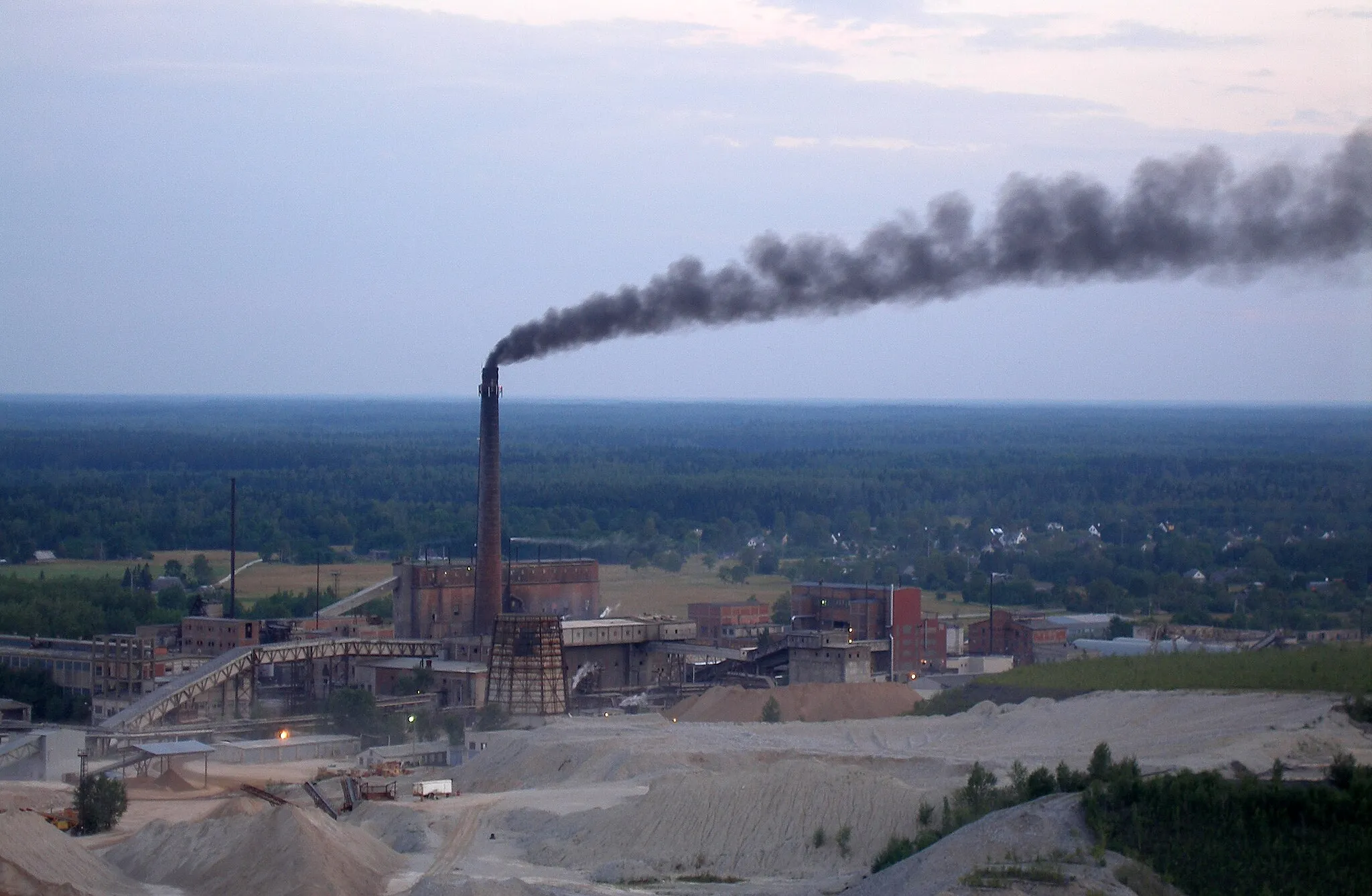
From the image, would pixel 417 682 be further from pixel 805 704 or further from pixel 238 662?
pixel 805 704

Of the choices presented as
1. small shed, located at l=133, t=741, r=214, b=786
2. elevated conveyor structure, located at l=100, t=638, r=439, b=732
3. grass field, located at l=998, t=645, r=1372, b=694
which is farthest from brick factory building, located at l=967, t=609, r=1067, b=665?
small shed, located at l=133, t=741, r=214, b=786

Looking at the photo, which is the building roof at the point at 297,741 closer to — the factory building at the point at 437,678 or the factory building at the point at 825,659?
the factory building at the point at 437,678

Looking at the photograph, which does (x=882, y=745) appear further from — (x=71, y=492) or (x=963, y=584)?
(x=71, y=492)

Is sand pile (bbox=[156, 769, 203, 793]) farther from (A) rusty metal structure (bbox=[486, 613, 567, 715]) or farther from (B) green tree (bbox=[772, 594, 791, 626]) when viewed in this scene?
(B) green tree (bbox=[772, 594, 791, 626])

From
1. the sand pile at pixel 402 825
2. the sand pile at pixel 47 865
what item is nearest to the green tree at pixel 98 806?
the sand pile at pixel 47 865

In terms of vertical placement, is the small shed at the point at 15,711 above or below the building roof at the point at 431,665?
below

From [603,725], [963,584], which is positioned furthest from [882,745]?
[963,584]
